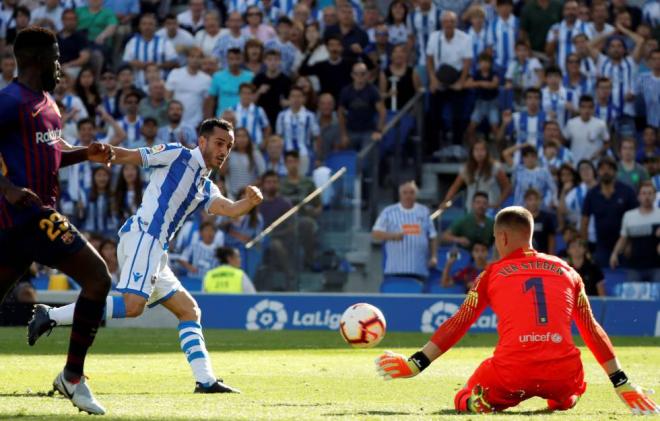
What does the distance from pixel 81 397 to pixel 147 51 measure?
17349mm

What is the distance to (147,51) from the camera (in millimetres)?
25250

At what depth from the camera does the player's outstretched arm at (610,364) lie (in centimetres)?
873

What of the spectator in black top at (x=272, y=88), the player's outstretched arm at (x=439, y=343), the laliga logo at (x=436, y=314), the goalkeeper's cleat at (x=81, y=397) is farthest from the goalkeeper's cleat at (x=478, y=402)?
the spectator in black top at (x=272, y=88)

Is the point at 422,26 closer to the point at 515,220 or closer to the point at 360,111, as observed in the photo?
the point at 360,111

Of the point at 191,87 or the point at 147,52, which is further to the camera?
the point at 147,52

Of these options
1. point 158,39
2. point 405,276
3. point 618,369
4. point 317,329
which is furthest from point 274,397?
point 158,39

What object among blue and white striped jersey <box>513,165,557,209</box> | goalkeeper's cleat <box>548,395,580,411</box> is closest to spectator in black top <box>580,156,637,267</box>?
blue and white striped jersey <box>513,165,557,209</box>

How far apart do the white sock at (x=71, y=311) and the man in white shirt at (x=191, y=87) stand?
502 inches

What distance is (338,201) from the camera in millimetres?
21547

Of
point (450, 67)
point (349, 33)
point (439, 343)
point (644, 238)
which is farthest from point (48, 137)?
point (349, 33)

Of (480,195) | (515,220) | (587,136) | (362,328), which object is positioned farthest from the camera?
(587,136)

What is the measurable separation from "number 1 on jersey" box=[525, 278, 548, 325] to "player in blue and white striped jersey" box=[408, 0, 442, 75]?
624 inches

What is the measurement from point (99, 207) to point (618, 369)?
15.1m

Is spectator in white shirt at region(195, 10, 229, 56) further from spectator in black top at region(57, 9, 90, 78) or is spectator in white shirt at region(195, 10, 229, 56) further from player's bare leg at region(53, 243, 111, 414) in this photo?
player's bare leg at region(53, 243, 111, 414)
